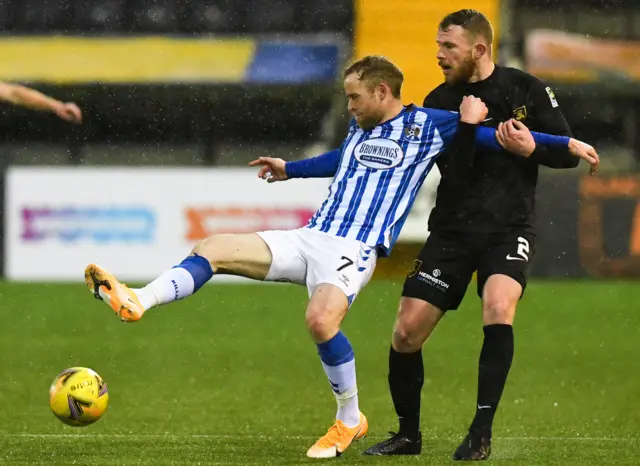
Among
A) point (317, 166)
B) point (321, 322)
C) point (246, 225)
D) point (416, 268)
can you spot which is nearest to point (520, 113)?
point (416, 268)

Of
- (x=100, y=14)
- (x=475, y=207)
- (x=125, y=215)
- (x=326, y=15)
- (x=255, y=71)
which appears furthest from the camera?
(x=100, y=14)

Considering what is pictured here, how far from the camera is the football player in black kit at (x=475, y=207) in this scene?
675cm

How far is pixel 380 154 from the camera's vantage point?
22.3ft

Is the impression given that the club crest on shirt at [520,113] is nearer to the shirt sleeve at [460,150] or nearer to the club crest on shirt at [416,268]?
the shirt sleeve at [460,150]

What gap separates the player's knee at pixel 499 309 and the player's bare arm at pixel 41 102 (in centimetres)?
226

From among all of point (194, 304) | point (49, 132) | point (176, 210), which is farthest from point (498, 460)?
point (49, 132)

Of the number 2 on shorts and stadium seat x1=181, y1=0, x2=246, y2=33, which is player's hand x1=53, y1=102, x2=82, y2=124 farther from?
stadium seat x1=181, y1=0, x2=246, y2=33

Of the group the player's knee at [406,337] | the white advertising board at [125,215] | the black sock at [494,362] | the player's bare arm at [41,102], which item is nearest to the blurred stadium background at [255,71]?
the white advertising board at [125,215]

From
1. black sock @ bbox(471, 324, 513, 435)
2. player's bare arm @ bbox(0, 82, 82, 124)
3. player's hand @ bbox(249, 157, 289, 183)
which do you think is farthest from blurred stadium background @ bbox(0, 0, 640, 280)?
black sock @ bbox(471, 324, 513, 435)

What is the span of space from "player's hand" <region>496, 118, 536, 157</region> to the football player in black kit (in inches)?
1.0

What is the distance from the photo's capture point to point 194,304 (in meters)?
15.9

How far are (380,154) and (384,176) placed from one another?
11cm

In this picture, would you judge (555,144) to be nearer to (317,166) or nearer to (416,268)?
(416,268)

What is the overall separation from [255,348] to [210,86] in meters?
14.1
